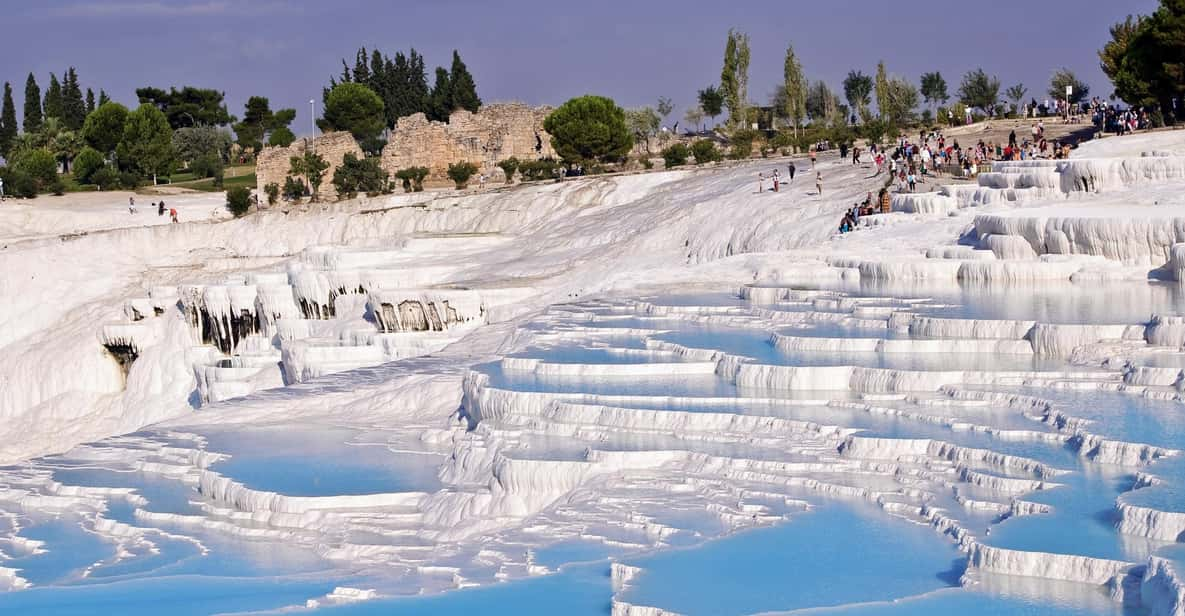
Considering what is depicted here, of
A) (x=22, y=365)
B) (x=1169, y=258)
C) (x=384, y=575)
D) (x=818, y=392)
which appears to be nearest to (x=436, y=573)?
(x=384, y=575)

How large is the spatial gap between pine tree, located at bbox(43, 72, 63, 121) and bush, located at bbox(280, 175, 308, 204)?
19.9 m

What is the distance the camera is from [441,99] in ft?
156

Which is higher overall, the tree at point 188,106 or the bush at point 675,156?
the tree at point 188,106

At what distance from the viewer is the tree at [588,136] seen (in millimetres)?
32281

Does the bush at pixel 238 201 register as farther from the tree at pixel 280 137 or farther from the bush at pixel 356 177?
the tree at pixel 280 137

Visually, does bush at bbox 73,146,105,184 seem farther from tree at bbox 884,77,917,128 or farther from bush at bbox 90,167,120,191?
tree at bbox 884,77,917,128

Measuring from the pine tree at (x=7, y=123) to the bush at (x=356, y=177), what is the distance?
18627 mm

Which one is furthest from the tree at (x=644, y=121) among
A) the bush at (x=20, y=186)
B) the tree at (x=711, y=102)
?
the bush at (x=20, y=186)

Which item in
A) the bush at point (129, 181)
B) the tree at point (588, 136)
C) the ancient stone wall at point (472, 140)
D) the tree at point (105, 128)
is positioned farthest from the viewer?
the tree at point (105, 128)

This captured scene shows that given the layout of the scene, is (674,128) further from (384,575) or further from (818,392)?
(384,575)

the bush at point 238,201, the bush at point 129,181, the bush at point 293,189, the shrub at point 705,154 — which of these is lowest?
the bush at point 238,201

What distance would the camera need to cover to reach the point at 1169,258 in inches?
539

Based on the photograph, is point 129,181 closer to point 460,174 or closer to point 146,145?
point 146,145

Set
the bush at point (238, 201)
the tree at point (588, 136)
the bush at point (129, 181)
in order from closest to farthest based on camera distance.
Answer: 1. the bush at point (238, 201)
2. the tree at point (588, 136)
3. the bush at point (129, 181)
